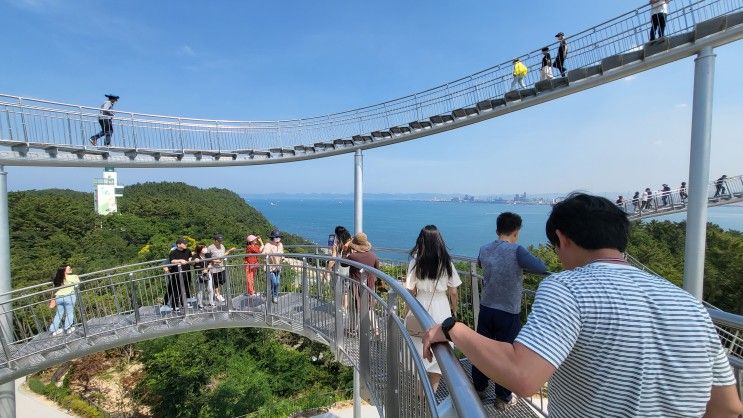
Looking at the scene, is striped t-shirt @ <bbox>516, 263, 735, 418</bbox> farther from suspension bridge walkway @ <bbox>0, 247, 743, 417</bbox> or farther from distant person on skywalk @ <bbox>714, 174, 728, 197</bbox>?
distant person on skywalk @ <bbox>714, 174, 728, 197</bbox>

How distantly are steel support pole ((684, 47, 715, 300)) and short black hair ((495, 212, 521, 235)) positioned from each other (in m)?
5.79

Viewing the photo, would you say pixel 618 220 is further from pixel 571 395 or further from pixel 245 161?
pixel 245 161

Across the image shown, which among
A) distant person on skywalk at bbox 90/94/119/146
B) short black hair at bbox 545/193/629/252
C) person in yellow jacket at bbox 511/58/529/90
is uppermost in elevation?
person in yellow jacket at bbox 511/58/529/90

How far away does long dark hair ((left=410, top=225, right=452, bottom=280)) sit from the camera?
11.5 ft

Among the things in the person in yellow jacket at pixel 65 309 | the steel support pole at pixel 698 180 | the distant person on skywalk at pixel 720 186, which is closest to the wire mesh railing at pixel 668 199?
the distant person on skywalk at pixel 720 186

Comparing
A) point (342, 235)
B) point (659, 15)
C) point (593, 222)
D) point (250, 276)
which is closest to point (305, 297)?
point (342, 235)

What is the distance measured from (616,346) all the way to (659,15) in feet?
31.5

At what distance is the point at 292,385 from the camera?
2014 cm

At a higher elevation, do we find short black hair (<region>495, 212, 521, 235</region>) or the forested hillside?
short black hair (<region>495, 212, 521, 235</region>)

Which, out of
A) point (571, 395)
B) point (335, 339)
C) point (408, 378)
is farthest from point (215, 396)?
point (571, 395)

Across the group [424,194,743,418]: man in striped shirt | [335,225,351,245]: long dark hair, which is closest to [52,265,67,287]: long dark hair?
[335,225,351,245]: long dark hair

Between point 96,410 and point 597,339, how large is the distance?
21649 millimetres

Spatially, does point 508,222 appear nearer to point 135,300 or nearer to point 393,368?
point 393,368

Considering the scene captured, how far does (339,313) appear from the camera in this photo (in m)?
5.60
